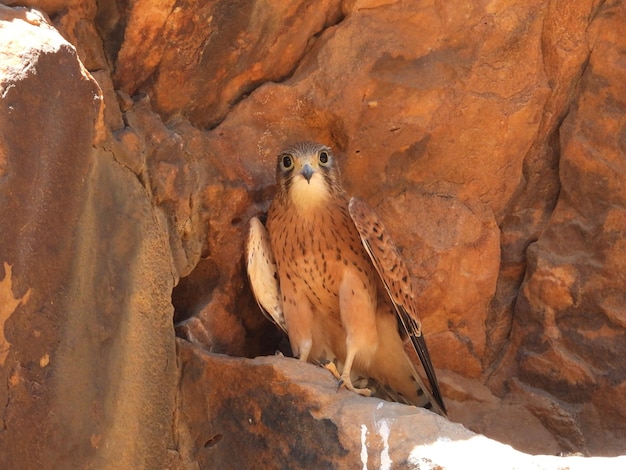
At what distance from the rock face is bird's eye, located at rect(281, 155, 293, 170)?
8.8 inches

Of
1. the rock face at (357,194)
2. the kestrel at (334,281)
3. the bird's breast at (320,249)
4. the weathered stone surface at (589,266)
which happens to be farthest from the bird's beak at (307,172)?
the weathered stone surface at (589,266)

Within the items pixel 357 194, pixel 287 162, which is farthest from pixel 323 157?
pixel 357 194

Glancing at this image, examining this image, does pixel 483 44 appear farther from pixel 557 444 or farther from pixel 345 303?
pixel 557 444

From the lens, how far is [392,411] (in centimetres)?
378

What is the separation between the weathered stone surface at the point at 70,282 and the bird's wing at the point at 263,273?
933mm

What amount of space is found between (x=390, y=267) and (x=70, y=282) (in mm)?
1746

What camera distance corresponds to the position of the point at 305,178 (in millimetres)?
4605

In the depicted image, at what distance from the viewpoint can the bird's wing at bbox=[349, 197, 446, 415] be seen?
4555 millimetres

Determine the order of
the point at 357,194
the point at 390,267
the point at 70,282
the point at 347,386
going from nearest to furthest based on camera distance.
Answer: the point at 70,282 < the point at 347,386 < the point at 390,267 < the point at 357,194

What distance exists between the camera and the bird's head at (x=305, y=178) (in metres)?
4.66

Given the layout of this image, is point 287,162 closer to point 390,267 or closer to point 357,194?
point 357,194

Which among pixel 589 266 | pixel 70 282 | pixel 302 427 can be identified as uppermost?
pixel 589 266

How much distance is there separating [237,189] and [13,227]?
5.86ft

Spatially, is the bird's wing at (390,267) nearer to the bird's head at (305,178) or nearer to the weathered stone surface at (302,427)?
the bird's head at (305,178)
